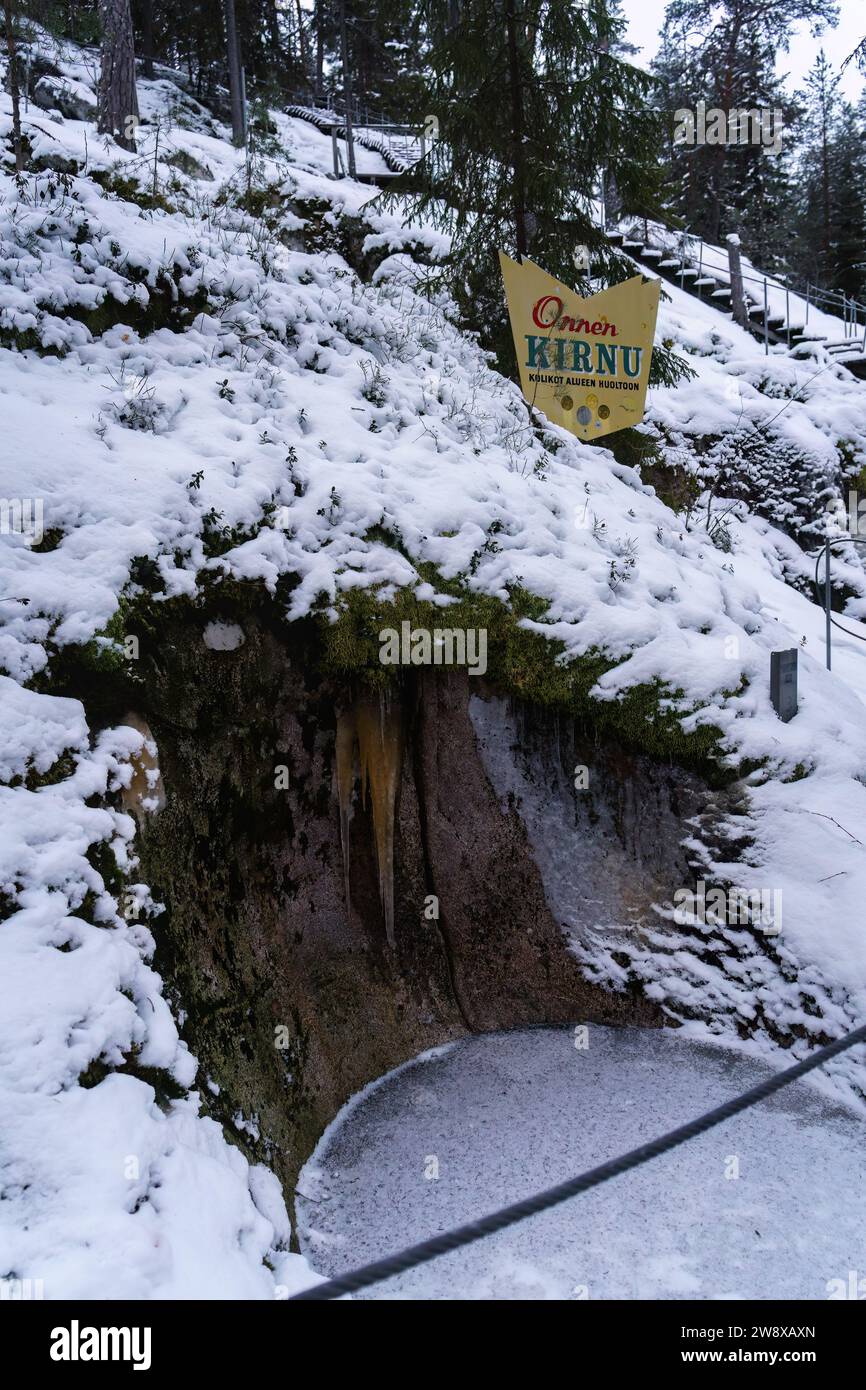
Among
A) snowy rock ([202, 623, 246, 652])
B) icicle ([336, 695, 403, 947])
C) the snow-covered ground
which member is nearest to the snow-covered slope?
snowy rock ([202, 623, 246, 652])

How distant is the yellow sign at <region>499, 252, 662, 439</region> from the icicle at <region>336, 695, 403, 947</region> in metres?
4.94

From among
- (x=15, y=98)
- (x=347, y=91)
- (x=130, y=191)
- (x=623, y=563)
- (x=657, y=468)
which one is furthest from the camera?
(x=347, y=91)

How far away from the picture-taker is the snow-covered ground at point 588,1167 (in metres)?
3.69

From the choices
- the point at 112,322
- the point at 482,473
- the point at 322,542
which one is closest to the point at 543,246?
the point at 482,473

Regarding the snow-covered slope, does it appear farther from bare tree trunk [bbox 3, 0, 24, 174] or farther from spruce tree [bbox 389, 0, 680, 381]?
spruce tree [bbox 389, 0, 680, 381]

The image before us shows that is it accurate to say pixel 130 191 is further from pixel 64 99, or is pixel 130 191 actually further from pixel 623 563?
pixel 64 99

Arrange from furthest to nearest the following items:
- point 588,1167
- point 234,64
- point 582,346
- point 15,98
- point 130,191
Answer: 1. point 234,64
2. point 582,346
3. point 130,191
4. point 15,98
5. point 588,1167

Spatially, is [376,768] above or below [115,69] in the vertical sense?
below

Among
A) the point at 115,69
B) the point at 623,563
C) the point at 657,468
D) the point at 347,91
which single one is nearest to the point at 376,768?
the point at 623,563

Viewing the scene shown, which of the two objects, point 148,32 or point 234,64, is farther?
point 148,32

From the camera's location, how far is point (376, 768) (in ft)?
17.3

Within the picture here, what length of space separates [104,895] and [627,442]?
31.8 feet

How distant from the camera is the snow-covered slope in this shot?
9.98 ft

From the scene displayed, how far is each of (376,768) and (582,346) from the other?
5762 mm
